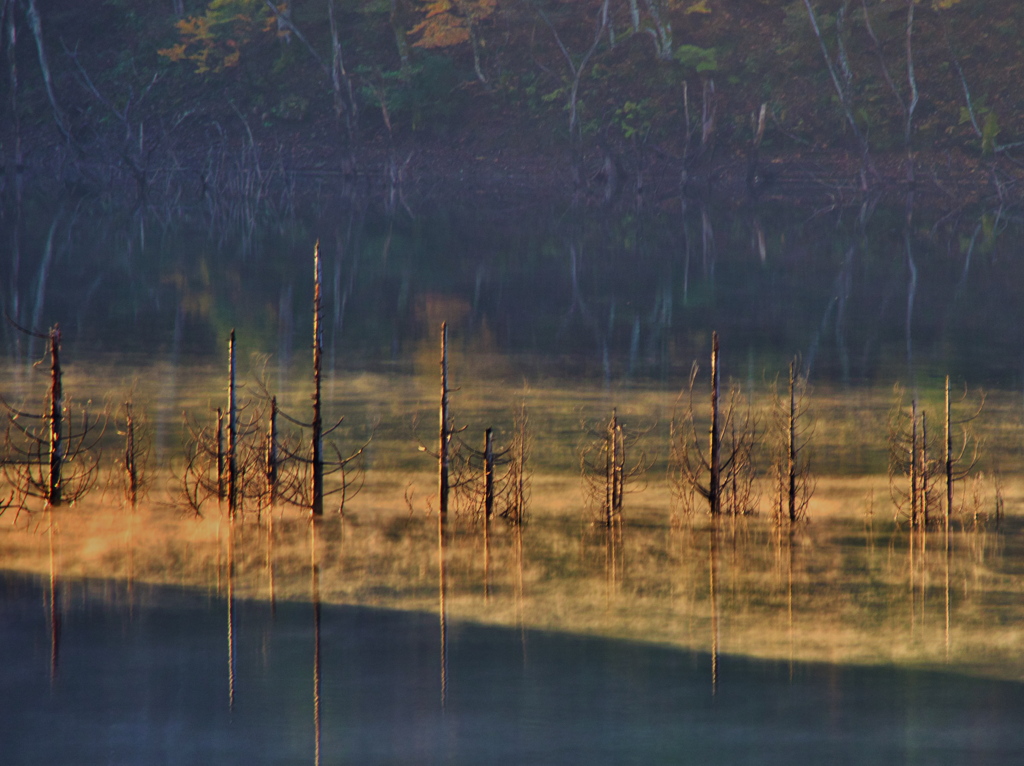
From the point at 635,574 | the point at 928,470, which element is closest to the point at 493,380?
Result: the point at 928,470

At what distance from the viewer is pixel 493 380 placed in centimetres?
2616

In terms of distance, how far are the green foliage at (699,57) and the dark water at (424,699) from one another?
5302cm

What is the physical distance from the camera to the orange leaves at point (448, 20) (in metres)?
65.6

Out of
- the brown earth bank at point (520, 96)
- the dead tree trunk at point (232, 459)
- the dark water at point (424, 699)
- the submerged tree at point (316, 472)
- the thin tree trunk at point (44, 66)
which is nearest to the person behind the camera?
the dark water at point (424, 699)

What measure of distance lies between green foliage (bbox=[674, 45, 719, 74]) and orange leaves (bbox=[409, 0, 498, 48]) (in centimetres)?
746

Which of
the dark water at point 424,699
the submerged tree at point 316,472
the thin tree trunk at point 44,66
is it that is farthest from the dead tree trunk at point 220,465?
the thin tree trunk at point 44,66

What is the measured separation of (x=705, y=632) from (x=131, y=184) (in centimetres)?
5445

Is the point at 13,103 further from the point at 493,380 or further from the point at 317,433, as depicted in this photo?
the point at 317,433

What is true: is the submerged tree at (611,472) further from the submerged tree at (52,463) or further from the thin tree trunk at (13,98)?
the thin tree trunk at (13,98)

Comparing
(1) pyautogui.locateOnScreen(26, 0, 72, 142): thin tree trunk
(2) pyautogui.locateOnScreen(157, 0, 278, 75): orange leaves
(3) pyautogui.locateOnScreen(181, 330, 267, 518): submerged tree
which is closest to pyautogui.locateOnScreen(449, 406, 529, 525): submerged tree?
(3) pyautogui.locateOnScreen(181, 330, 267, 518): submerged tree

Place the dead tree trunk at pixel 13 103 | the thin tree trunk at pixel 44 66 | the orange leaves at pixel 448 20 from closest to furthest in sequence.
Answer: the thin tree trunk at pixel 44 66 < the dead tree trunk at pixel 13 103 < the orange leaves at pixel 448 20

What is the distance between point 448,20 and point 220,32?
27.9 feet

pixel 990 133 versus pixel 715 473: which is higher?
pixel 990 133

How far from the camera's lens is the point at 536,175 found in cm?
6462
